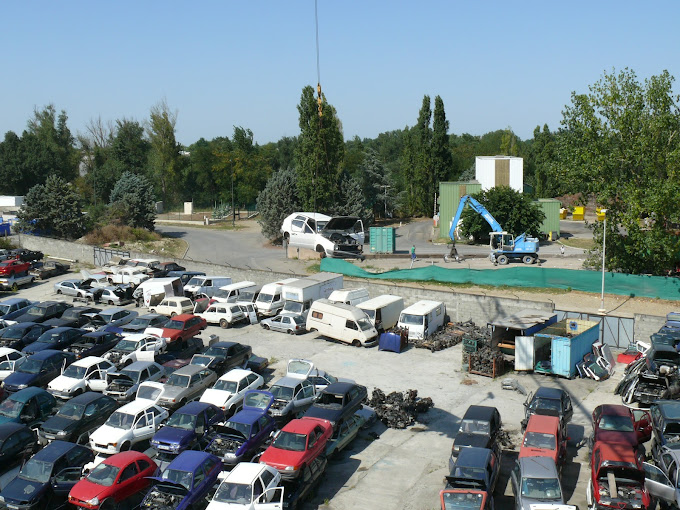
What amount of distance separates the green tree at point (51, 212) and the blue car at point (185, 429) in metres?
39.6

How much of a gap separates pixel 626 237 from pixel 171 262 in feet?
87.0

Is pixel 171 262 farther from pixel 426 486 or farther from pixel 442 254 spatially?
pixel 426 486

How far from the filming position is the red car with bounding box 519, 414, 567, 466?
14.4 m

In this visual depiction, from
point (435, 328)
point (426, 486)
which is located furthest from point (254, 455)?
point (435, 328)

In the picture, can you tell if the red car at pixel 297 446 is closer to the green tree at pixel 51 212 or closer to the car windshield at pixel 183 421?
the car windshield at pixel 183 421

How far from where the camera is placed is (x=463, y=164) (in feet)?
346

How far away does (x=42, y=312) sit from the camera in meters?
28.1

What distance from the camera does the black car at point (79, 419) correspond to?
16547 millimetres

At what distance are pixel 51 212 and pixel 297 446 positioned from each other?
43805 mm

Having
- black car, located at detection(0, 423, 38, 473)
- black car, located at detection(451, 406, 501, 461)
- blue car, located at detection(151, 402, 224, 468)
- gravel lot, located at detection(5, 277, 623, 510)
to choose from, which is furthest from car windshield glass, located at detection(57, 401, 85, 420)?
black car, located at detection(451, 406, 501, 461)

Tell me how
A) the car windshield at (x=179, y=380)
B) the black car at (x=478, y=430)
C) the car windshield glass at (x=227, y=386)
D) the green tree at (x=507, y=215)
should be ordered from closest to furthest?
the black car at (x=478, y=430), the car windshield glass at (x=227, y=386), the car windshield at (x=179, y=380), the green tree at (x=507, y=215)

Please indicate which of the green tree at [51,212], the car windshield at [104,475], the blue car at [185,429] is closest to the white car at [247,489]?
the car windshield at [104,475]

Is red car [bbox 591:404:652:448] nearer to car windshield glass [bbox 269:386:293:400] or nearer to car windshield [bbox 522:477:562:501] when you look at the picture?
car windshield [bbox 522:477:562:501]

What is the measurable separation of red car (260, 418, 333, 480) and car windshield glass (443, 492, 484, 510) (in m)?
3.42
